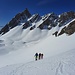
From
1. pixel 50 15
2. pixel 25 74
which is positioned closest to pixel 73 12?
pixel 50 15

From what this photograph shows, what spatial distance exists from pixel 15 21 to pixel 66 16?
64.3m

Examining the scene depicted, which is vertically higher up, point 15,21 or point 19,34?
point 15,21

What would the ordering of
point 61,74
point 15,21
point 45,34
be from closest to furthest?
point 61,74, point 45,34, point 15,21

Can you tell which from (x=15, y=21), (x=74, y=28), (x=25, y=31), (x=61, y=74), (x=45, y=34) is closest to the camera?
(x=61, y=74)

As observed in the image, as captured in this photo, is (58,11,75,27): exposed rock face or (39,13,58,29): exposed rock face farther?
(39,13,58,29): exposed rock face

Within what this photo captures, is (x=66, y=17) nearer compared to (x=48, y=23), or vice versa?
(x=66, y=17)

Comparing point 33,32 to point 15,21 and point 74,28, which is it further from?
point 74,28

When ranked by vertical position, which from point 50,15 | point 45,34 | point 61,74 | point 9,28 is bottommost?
point 61,74

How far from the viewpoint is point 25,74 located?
15602mm

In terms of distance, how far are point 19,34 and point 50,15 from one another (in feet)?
150

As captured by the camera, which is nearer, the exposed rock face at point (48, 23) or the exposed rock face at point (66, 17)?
the exposed rock face at point (66, 17)

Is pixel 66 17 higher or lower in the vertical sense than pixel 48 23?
higher

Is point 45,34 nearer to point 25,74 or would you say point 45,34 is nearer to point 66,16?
point 66,16

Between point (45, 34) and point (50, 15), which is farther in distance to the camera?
point (50, 15)
